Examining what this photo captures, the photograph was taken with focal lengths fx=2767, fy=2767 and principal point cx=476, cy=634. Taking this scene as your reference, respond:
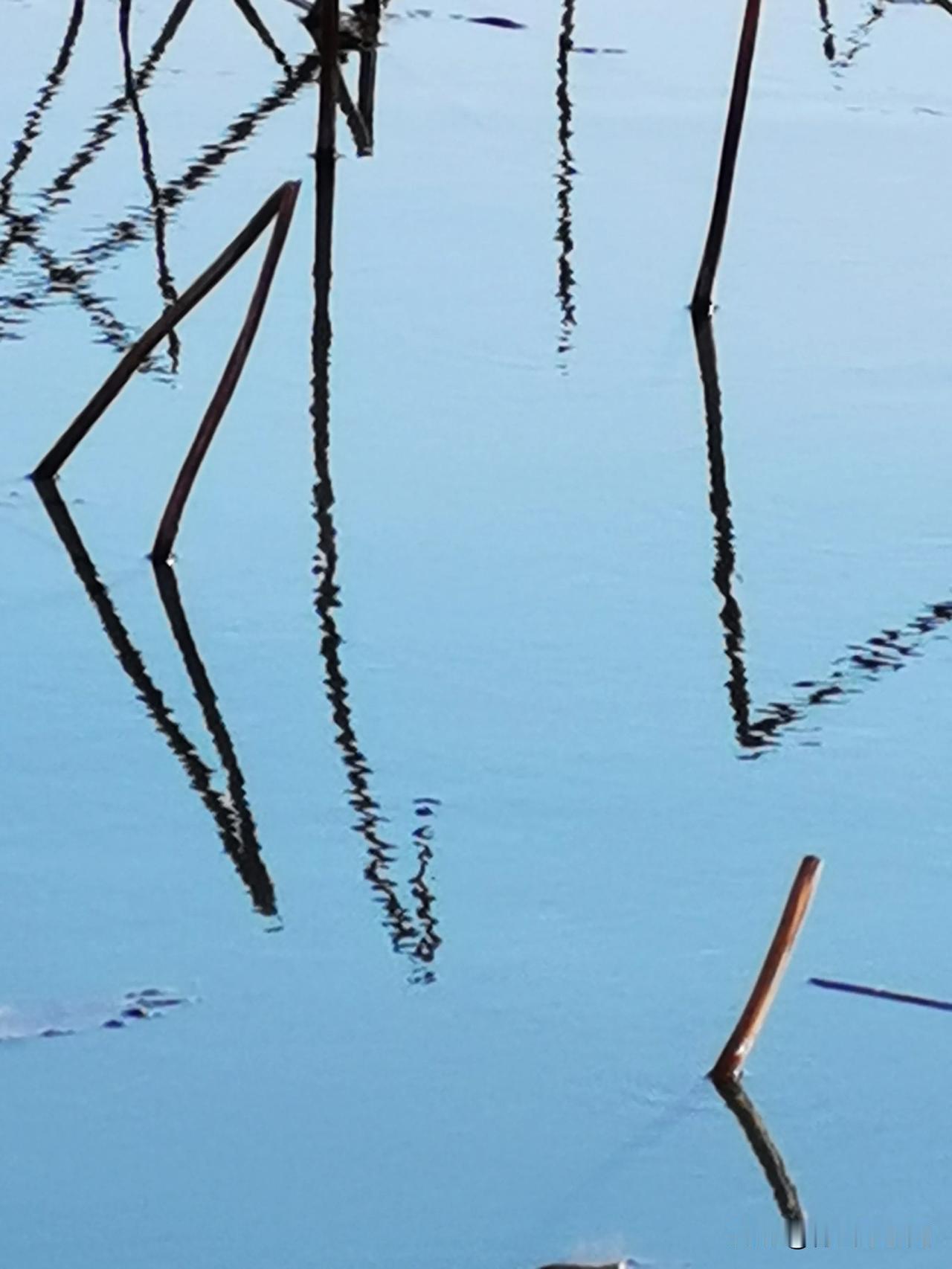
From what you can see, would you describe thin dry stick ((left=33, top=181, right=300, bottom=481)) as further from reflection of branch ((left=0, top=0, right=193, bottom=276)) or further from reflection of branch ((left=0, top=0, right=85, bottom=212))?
reflection of branch ((left=0, top=0, right=85, bottom=212))

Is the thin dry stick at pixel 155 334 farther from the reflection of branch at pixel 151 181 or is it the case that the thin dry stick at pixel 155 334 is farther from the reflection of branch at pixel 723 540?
the reflection of branch at pixel 723 540

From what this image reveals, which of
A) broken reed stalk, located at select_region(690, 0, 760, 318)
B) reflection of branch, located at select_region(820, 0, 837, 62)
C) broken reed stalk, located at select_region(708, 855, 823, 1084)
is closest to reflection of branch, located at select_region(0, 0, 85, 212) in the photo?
broken reed stalk, located at select_region(690, 0, 760, 318)

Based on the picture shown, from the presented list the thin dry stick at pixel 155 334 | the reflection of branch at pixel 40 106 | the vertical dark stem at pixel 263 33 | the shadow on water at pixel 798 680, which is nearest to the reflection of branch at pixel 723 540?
the shadow on water at pixel 798 680

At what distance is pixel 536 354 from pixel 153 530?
2.28 feet

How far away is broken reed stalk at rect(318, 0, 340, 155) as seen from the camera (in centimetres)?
333

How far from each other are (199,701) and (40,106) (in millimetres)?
2004

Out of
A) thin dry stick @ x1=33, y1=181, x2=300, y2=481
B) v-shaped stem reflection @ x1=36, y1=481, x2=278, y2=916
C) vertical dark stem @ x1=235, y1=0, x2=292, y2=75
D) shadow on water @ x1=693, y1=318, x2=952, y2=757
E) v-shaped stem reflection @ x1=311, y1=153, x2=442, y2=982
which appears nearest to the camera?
v-shaped stem reflection @ x1=311, y1=153, x2=442, y2=982

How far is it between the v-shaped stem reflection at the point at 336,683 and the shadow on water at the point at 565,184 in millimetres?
286

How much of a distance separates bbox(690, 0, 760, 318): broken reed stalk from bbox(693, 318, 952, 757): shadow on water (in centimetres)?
54

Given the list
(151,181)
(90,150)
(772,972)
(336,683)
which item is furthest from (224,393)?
(90,150)

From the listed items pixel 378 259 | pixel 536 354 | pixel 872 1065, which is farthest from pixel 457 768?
pixel 378 259

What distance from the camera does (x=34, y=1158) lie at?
5.41 feet

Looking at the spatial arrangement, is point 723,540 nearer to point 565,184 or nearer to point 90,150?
point 565,184

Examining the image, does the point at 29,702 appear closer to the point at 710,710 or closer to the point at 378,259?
the point at 710,710
